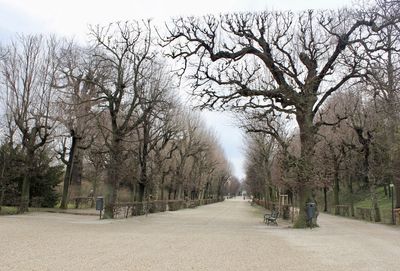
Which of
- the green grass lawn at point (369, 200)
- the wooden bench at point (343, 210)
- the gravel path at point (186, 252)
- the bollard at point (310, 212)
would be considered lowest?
the gravel path at point (186, 252)

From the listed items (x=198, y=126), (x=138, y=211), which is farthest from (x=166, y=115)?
(x=198, y=126)

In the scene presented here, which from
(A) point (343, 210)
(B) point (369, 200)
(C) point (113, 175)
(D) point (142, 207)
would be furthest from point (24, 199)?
(B) point (369, 200)

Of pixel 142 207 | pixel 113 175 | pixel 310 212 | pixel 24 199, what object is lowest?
pixel 310 212

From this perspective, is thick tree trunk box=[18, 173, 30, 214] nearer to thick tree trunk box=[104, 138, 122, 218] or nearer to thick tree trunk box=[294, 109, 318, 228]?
thick tree trunk box=[104, 138, 122, 218]

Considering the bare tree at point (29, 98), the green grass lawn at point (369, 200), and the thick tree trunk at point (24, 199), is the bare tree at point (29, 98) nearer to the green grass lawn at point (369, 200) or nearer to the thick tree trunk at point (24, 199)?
the thick tree trunk at point (24, 199)

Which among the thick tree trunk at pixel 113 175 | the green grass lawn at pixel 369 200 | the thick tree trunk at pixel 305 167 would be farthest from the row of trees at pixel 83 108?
the green grass lawn at pixel 369 200

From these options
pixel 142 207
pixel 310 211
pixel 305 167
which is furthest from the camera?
pixel 142 207

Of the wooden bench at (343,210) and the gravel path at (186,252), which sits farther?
the wooden bench at (343,210)

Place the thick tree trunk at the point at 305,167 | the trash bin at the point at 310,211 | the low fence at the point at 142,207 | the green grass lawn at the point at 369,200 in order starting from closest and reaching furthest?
the trash bin at the point at 310,211, the thick tree trunk at the point at 305,167, the low fence at the point at 142,207, the green grass lawn at the point at 369,200

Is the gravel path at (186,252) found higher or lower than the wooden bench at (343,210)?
lower

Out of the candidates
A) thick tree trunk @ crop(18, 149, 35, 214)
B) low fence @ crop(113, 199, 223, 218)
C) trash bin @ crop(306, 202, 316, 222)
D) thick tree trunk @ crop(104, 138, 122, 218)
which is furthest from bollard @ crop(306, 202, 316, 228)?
thick tree trunk @ crop(18, 149, 35, 214)

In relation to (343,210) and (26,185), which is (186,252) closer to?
(26,185)

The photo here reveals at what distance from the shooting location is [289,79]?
2483cm

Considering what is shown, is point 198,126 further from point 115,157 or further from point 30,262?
point 30,262
